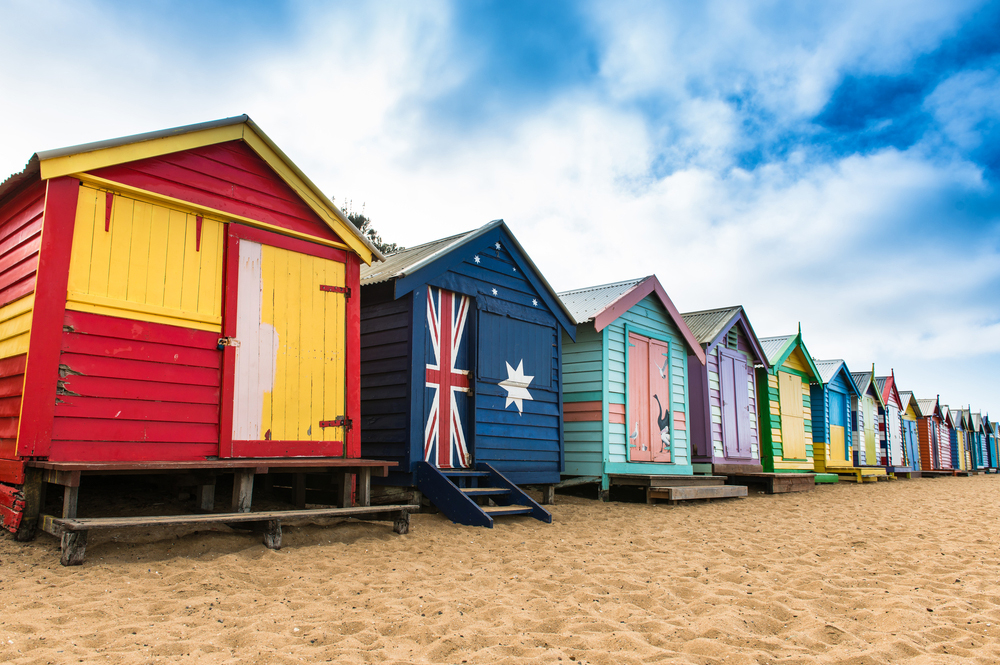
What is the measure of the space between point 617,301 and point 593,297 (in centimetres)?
107

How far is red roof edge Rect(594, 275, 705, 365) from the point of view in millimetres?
10758

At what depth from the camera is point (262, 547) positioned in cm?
534

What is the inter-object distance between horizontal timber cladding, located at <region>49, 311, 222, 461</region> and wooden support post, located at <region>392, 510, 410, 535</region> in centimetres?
182

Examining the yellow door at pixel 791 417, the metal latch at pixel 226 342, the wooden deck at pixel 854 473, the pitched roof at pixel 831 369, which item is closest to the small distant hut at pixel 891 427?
the pitched roof at pixel 831 369

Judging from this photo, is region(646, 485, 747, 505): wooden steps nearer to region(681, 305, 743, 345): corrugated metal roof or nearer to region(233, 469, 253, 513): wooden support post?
region(681, 305, 743, 345): corrugated metal roof

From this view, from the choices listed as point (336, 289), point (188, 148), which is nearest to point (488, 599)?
point (336, 289)

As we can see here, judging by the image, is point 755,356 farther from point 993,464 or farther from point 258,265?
point 993,464

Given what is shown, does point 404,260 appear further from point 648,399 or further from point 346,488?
point 648,399

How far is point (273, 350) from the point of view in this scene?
6.33 m

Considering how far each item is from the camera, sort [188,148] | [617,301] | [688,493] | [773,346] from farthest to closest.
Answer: [773,346]
[617,301]
[688,493]
[188,148]

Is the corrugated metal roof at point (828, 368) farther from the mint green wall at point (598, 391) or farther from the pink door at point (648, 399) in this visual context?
the mint green wall at point (598, 391)

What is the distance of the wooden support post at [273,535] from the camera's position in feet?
17.5

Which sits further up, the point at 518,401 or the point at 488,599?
the point at 518,401

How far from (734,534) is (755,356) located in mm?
9215
